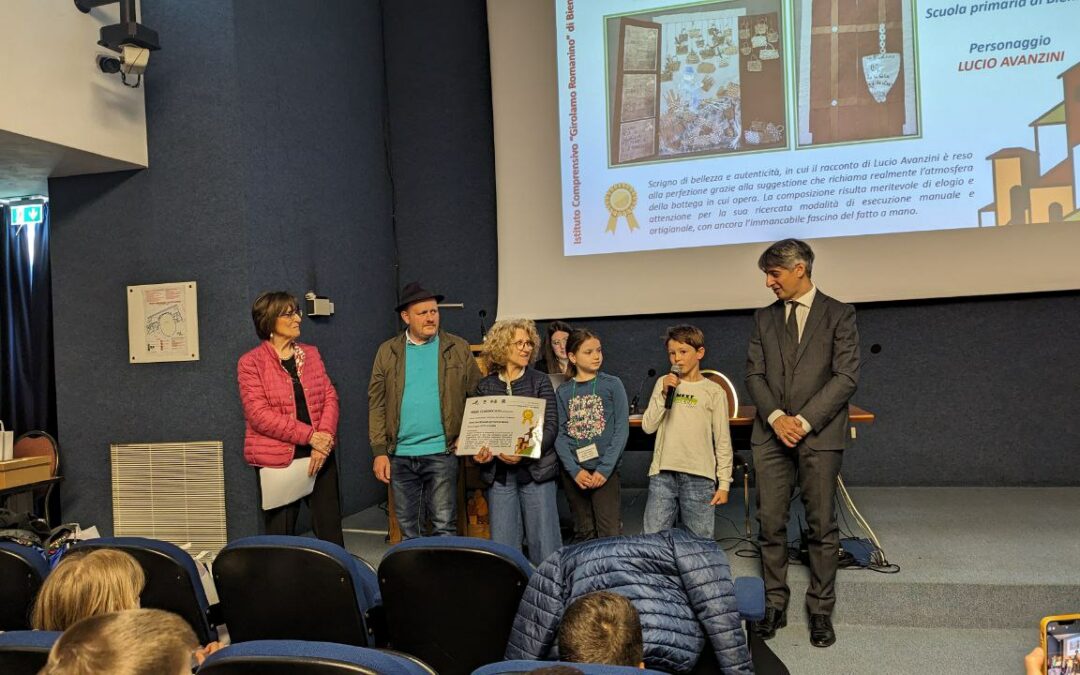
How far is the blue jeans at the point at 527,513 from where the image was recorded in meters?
3.33

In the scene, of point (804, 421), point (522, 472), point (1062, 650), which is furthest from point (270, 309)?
point (1062, 650)

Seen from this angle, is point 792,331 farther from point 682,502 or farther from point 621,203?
point 621,203

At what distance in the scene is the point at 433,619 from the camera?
6.74 feet

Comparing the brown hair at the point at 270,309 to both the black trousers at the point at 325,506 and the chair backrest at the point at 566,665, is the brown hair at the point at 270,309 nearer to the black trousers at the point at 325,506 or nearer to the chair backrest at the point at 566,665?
the black trousers at the point at 325,506

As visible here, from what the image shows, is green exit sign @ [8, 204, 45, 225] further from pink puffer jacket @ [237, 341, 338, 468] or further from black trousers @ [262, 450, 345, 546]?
black trousers @ [262, 450, 345, 546]

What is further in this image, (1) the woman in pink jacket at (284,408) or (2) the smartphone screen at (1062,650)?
(1) the woman in pink jacket at (284,408)

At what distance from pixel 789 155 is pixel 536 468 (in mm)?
2700

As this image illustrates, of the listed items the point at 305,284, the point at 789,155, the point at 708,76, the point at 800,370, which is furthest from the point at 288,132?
the point at 800,370

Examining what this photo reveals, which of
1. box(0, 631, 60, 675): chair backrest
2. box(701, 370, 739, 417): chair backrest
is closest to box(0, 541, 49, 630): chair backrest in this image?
box(0, 631, 60, 675): chair backrest

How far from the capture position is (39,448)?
4.57 meters

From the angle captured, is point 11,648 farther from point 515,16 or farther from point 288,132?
point 515,16

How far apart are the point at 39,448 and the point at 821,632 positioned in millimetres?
4263

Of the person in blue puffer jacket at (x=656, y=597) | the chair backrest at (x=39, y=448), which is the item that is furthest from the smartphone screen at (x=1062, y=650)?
the chair backrest at (x=39, y=448)

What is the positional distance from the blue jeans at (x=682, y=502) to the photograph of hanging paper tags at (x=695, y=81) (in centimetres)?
241
